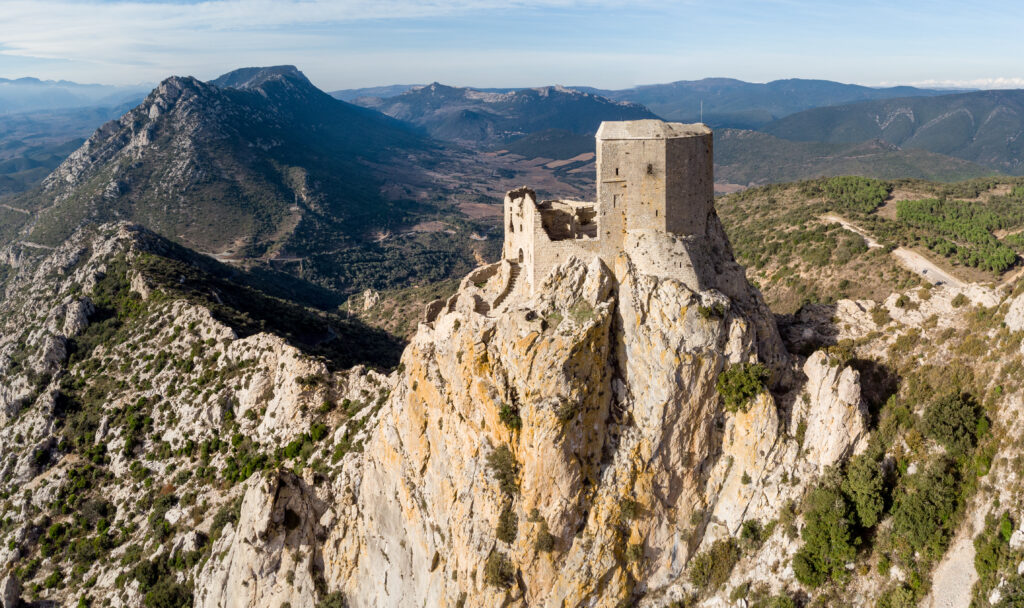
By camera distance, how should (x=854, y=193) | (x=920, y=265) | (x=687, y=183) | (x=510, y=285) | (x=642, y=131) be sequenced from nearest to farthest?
1. (x=642, y=131)
2. (x=687, y=183)
3. (x=510, y=285)
4. (x=920, y=265)
5. (x=854, y=193)

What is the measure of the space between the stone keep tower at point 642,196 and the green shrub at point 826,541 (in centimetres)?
1539

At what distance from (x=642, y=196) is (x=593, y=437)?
1398 centimetres

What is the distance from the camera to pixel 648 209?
3606cm

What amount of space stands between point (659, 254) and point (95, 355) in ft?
196

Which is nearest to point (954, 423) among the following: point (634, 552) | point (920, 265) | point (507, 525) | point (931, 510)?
point (931, 510)

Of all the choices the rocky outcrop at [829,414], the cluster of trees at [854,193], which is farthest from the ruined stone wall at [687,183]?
the cluster of trees at [854,193]

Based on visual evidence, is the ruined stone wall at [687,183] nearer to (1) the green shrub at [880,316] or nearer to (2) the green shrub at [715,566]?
(1) the green shrub at [880,316]

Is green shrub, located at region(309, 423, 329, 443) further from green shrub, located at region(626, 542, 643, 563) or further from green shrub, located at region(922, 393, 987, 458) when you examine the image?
green shrub, located at region(922, 393, 987, 458)

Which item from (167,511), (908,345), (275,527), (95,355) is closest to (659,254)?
(908,345)

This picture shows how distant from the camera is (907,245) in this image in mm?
69812

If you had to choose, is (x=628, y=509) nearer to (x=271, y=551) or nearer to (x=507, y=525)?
(x=507, y=525)

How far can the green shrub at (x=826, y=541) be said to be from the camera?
1353 inches

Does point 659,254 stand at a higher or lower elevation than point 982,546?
higher

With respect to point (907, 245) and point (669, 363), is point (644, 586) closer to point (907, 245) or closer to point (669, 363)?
point (669, 363)
